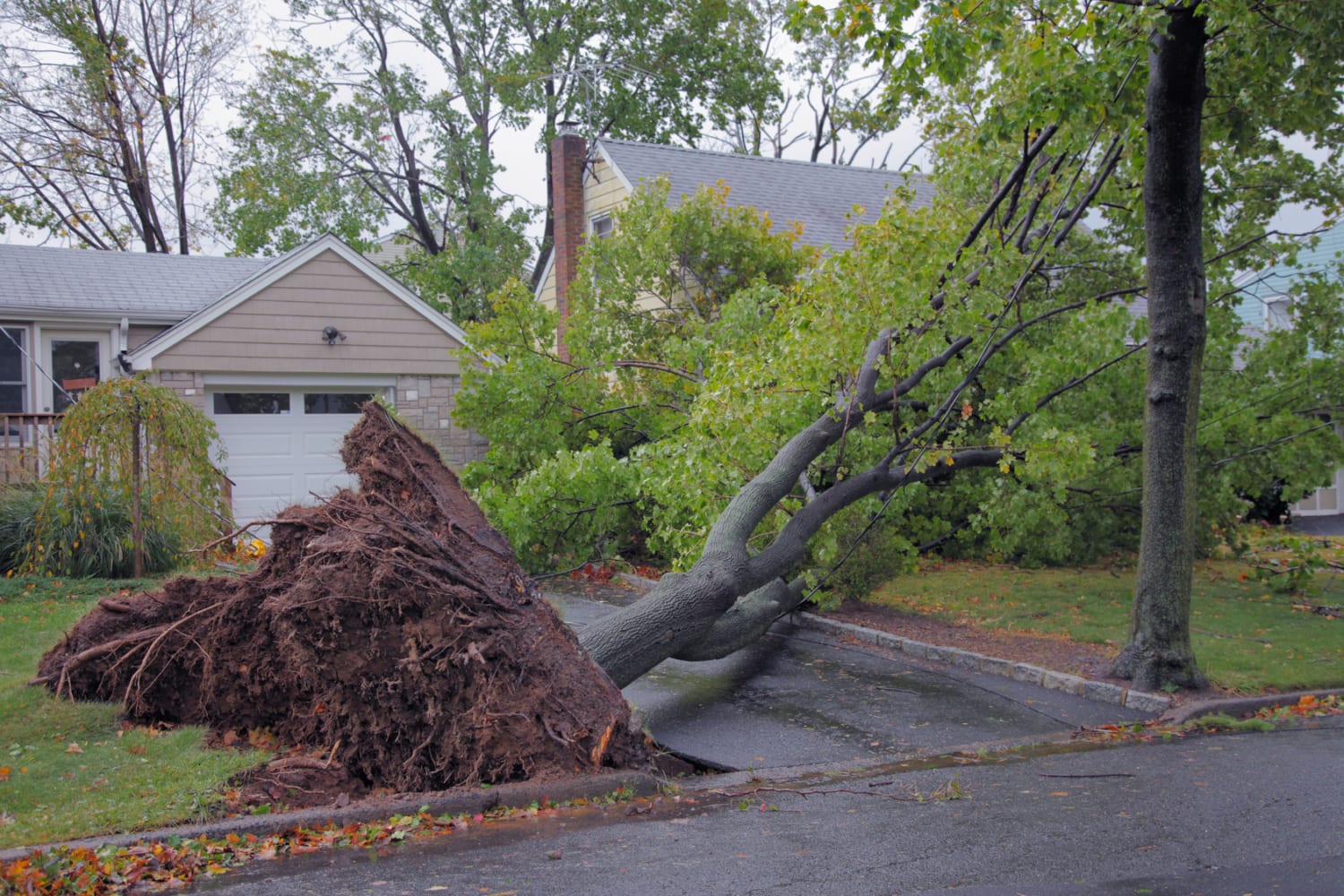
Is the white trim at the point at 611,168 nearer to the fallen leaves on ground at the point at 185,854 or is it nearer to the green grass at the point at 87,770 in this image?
the green grass at the point at 87,770

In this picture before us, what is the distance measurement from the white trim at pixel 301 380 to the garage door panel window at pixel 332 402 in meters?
0.18

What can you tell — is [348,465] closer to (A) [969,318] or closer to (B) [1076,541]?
(A) [969,318]

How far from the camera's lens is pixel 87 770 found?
598cm

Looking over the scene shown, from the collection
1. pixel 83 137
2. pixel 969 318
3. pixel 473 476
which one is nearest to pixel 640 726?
pixel 969 318

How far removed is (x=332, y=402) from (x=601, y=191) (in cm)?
706

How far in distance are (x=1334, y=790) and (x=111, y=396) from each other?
1159cm

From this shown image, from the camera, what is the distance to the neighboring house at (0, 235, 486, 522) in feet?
53.9

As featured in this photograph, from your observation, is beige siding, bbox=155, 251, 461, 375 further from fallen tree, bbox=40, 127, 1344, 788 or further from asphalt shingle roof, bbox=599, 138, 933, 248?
fallen tree, bbox=40, 127, 1344, 788

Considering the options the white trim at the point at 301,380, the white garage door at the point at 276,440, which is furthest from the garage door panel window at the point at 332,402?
the white trim at the point at 301,380

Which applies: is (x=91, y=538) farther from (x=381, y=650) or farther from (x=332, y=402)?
(x=381, y=650)

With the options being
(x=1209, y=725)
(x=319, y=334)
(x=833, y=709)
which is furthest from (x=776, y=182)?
(x=1209, y=725)

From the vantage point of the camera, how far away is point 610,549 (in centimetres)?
1426

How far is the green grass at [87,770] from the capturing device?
17.2 feet

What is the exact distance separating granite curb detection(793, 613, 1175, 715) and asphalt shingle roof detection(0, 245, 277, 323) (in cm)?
1208
